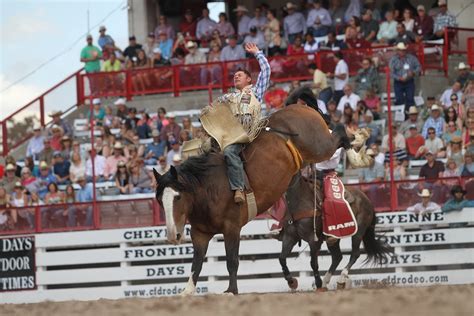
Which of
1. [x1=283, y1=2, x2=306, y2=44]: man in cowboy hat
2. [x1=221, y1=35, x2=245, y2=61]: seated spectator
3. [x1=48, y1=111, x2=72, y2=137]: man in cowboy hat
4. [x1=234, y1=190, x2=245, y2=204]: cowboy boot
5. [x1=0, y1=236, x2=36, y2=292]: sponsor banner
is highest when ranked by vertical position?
[x1=283, y1=2, x2=306, y2=44]: man in cowboy hat

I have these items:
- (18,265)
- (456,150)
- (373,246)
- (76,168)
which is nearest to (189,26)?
(76,168)

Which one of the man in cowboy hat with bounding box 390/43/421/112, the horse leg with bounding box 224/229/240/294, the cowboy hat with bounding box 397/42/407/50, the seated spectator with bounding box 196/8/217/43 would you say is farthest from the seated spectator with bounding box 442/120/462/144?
the seated spectator with bounding box 196/8/217/43

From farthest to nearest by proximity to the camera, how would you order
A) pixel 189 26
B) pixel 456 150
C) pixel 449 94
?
1. pixel 189 26
2. pixel 449 94
3. pixel 456 150

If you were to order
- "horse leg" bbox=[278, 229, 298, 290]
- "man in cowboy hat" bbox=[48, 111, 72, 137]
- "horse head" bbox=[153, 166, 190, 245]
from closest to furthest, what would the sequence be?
"horse head" bbox=[153, 166, 190, 245]
"horse leg" bbox=[278, 229, 298, 290]
"man in cowboy hat" bbox=[48, 111, 72, 137]

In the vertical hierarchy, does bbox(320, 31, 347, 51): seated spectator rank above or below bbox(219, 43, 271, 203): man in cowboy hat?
above

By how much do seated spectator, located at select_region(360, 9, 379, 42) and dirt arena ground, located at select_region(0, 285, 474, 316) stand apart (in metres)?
13.2

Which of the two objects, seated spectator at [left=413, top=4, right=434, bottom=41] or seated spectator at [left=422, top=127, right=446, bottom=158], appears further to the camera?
seated spectator at [left=413, top=4, right=434, bottom=41]

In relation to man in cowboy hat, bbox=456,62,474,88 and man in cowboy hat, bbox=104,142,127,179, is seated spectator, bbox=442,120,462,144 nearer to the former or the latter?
man in cowboy hat, bbox=456,62,474,88

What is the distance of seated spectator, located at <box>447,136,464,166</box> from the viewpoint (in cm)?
1961

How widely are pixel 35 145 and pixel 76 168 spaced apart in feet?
6.89

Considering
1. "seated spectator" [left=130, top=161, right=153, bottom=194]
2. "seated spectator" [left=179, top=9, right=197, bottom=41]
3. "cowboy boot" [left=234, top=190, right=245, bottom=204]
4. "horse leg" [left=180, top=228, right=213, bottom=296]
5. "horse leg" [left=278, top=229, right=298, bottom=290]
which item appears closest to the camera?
"horse leg" [left=180, top=228, right=213, bottom=296]

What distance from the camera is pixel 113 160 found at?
22625 mm

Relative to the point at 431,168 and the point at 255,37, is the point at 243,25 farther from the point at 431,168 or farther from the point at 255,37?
the point at 431,168

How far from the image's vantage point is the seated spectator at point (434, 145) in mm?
20156
